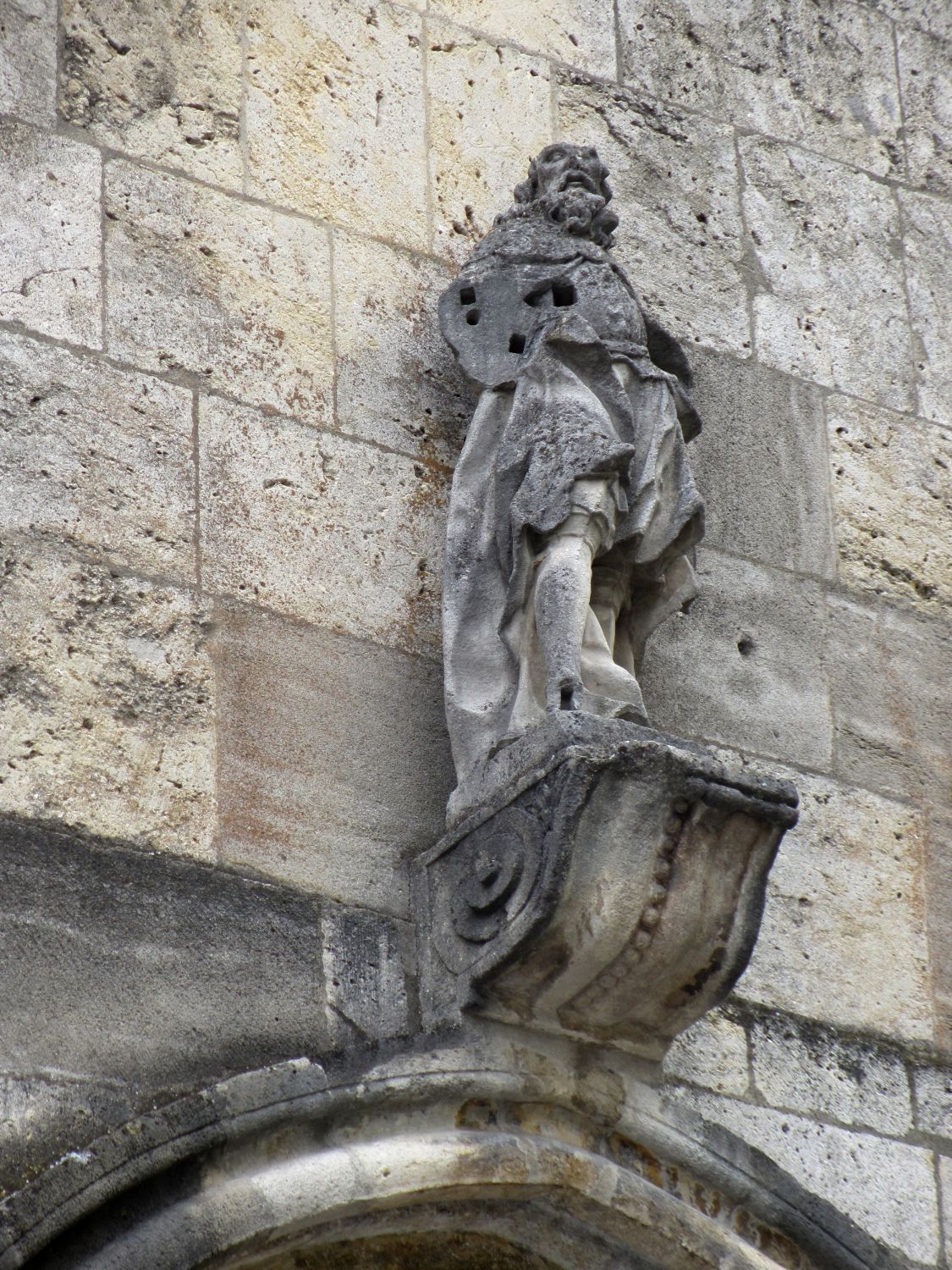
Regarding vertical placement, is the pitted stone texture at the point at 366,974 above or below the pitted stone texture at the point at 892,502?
below

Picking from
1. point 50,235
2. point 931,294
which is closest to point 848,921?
point 931,294

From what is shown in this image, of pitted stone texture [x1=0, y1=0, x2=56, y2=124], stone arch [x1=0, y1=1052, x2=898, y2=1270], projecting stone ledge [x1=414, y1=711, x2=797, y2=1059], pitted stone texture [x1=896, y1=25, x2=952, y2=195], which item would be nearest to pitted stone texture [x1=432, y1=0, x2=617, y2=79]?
pitted stone texture [x1=896, y1=25, x2=952, y2=195]

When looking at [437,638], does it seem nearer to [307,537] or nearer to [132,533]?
[307,537]

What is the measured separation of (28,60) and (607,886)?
2.32 metres

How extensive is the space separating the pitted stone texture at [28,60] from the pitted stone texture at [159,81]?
34mm

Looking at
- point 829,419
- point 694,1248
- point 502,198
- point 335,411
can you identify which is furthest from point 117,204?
point 694,1248

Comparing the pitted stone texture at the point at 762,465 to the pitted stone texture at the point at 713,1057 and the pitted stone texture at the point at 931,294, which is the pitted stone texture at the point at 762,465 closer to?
the pitted stone texture at the point at 931,294

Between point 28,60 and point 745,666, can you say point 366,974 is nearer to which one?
point 745,666

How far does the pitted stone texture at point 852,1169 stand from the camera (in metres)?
5.03

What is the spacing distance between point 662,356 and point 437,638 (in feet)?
2.86

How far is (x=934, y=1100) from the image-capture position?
5258 mm

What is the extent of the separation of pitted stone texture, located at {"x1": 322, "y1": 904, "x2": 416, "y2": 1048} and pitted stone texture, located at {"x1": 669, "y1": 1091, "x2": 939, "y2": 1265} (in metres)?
0.64

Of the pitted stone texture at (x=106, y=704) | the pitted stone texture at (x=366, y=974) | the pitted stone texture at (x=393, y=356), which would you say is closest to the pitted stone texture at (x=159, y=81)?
the pitted stone texture at (x=393, y=356)

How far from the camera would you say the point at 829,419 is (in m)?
6.12
